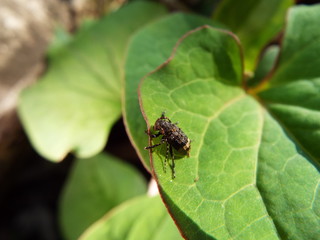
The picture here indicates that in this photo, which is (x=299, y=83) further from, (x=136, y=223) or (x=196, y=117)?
(x=136, y=223)

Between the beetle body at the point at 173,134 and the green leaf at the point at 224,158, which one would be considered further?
the beetle body at the point at 173,134

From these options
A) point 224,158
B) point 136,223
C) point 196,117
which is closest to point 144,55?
point 196,117

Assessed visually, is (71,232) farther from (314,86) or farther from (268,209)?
(314,86)

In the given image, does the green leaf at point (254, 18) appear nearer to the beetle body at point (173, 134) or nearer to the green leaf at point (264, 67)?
the green leaf at point (264, 67)

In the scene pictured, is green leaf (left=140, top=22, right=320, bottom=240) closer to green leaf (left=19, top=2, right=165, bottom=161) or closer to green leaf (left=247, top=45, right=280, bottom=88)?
green leaf (left=247, top=45, right=280, bottom=88)

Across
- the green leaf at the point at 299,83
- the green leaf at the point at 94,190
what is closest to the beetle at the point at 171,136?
the green leaf at the point at 299,83

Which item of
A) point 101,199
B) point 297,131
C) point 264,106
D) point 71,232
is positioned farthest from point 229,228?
point 71,232

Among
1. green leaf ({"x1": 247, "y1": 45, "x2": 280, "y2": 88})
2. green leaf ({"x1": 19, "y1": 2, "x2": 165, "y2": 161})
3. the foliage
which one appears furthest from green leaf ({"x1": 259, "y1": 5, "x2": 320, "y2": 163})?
green leaf ({"x1": 19, "y1": 2, "x2": 165, "y2": 161})
